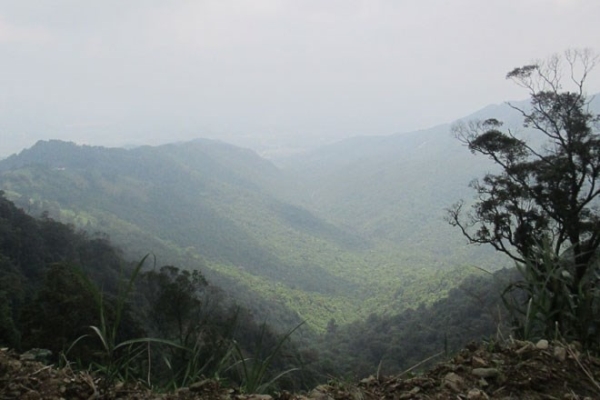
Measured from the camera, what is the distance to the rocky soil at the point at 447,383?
5.58 ft

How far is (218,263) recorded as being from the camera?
246ft

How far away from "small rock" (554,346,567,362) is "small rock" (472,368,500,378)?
0.25 m

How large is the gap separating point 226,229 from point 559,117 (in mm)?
89153

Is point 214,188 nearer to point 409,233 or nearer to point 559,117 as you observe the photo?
point 409,233

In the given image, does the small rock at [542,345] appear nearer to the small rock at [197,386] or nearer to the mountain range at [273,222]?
the small rock at [197,386]

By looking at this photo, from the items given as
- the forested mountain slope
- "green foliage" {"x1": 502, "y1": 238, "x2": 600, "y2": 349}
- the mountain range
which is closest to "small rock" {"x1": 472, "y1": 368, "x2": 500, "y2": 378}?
"green foliage" {"x1": 502, "y1": 238, "x2": 600, "y2": 349}

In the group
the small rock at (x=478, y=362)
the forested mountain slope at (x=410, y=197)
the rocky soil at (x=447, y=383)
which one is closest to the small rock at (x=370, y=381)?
the rocky soil at (x=447, y=383)

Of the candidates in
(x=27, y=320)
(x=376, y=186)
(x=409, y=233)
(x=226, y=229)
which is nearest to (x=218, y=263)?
(x=226, y=229)

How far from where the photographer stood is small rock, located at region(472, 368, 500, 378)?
185 centimetres

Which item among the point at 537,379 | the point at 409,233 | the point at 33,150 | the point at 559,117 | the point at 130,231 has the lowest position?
the point at 409,233

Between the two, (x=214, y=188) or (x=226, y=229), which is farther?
(x=214, y=188)

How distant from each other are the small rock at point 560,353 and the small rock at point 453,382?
0.39m

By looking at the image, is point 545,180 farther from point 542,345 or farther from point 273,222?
point 273,222

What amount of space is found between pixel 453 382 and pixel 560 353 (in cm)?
45
